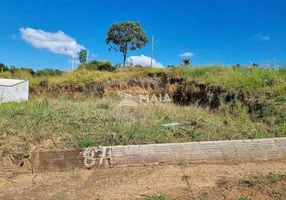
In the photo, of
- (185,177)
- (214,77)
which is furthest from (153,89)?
(185,177)

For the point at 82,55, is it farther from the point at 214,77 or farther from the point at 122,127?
the point at 122,127

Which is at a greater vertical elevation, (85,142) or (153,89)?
(153,89)

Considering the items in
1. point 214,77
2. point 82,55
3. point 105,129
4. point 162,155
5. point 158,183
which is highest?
point 82,55

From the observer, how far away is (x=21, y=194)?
10.0 feet

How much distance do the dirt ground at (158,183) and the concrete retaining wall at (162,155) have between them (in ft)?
0.38

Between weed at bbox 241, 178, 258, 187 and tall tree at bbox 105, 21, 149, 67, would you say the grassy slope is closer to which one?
weed at bbox 241, 178, 258, 187

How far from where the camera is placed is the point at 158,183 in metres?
3.19

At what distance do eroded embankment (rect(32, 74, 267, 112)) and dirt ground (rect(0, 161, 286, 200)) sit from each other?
16.4ft

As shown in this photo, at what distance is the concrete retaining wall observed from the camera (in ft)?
12.2

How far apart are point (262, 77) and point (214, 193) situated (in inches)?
224

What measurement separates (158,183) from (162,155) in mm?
674

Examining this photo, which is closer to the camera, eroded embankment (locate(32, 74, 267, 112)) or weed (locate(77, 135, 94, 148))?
weed (locate(77, 135, 94, 148))

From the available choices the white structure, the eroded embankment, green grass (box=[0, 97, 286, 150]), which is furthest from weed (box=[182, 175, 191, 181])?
the white structure

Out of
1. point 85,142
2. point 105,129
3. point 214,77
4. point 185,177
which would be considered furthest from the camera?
point 214,77
